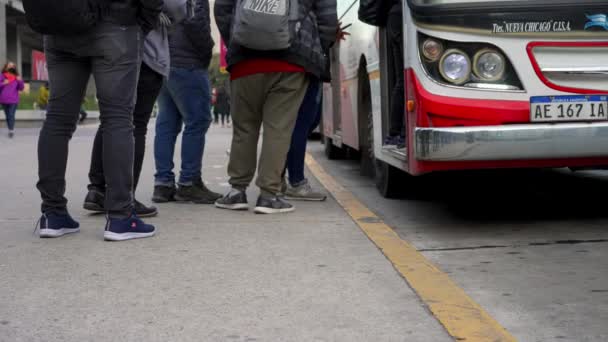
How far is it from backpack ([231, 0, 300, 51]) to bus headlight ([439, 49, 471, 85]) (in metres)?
1.18

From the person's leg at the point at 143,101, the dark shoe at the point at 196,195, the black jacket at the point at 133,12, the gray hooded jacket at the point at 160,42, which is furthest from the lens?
the dark shoe at the point at 196,195

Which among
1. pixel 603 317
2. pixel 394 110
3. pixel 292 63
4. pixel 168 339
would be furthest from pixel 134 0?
pixel 603 317

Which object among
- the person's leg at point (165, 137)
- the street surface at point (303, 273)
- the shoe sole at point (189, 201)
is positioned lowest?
the shoe sole at point (189, 201)

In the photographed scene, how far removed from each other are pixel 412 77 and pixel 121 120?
1.59 meters

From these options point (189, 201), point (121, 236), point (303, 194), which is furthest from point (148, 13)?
point (303, 194)

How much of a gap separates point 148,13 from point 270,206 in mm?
1747

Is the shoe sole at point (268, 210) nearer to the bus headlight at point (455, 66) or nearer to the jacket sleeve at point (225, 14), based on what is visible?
the jacket sleeve at point (225, 14)

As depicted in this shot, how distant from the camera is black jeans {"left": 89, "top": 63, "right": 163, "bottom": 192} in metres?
5.87

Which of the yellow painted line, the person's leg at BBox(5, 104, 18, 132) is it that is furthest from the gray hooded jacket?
the person's leg at BBox(5, 104, 18, 132)

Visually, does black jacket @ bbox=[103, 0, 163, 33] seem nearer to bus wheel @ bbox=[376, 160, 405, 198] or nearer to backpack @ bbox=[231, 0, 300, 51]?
backpack @ bbox=[231, 0, 300, 51]

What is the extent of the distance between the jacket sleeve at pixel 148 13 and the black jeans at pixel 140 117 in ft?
2.28

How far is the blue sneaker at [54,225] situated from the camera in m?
5.22

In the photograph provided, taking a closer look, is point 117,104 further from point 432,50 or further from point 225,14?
point 432,50

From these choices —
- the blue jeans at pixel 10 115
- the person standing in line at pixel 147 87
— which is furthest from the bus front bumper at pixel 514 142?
the blue jeans at pixel 10 115
